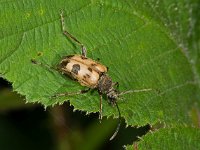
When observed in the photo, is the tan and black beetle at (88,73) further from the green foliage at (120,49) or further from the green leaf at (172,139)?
the green leaf at (172,139)

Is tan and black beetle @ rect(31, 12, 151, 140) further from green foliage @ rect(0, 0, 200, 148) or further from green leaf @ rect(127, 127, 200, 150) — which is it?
green leaf @ rect(127, 127, 200, 150)

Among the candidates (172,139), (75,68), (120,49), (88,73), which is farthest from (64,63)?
(172,139)

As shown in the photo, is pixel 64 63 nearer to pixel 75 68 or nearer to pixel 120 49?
pixel 75 68

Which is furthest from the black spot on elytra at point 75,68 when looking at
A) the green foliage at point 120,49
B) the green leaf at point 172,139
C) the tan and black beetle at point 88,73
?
the green leaf at point 172,139

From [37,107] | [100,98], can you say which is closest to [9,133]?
[37,107]

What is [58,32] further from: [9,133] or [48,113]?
[9,133]

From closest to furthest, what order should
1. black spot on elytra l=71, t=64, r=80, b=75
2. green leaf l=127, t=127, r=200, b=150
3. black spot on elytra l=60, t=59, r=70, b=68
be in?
green leaf l=127, t=127, r=200, b=150
black spot on elytra l=60, t=59, r=70, b=68
black spot on elytra l=71, t=64, r=80, b=75

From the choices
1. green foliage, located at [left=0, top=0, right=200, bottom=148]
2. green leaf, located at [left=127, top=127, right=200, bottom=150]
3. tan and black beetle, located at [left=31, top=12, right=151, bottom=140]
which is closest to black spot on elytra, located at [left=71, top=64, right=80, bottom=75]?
tan and black beetle, located at [left=31, top=12, right=151, bottom=140]
